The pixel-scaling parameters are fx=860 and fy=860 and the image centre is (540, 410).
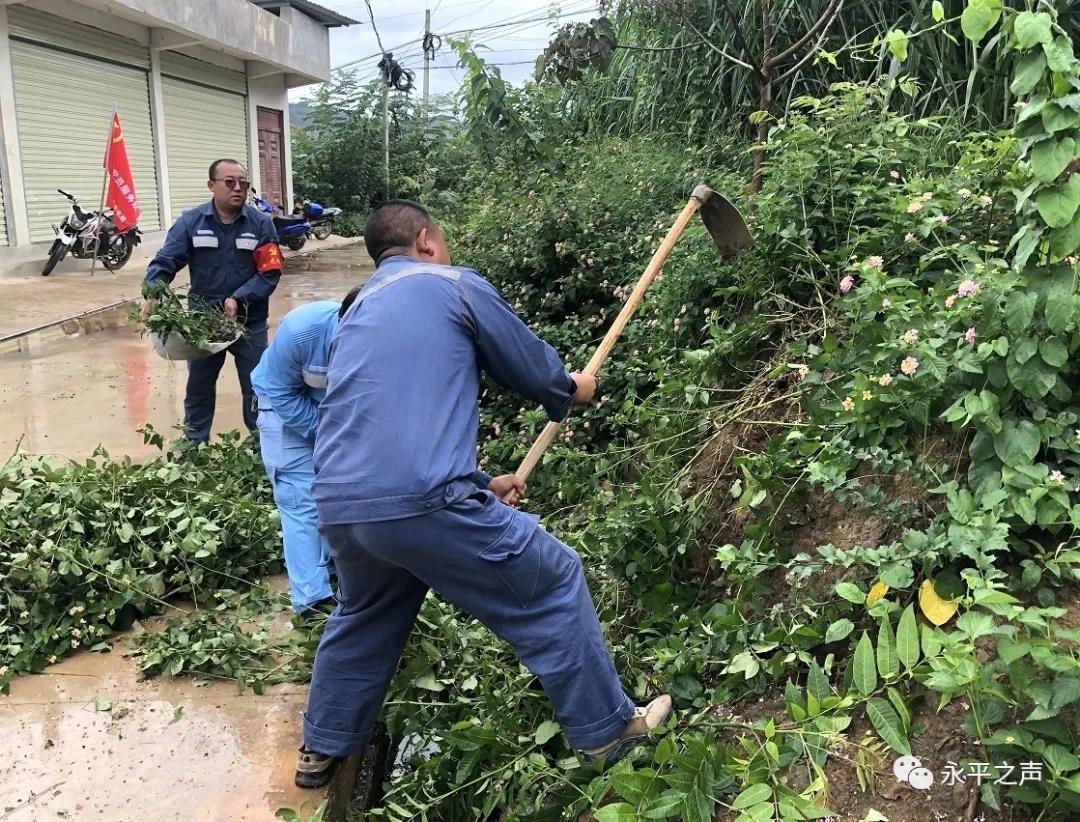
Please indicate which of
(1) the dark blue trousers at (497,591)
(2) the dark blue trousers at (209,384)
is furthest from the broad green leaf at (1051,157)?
(2) the dark blue trousers at (209,384)

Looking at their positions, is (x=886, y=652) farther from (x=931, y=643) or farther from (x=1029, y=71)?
(x=1029, y=71)

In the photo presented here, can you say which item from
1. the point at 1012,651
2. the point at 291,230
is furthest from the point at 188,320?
the point at 291,230

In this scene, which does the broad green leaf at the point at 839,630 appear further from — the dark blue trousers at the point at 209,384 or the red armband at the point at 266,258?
the red armband at the point at 266,258

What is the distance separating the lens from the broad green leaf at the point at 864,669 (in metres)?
1.88

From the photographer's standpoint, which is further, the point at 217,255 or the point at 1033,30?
the point at 217,255

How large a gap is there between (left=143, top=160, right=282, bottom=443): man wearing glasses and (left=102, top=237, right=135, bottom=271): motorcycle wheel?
8.21m

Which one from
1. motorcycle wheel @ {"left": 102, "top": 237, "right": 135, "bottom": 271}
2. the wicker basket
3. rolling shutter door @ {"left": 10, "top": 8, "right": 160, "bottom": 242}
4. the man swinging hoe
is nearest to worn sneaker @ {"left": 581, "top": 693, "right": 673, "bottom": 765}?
the man swinging hoe

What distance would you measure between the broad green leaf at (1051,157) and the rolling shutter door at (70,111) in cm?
1269

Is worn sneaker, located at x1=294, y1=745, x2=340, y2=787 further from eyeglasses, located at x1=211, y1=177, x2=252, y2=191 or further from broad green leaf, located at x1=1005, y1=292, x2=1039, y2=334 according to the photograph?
eyeglasses, located at x1=211, y1=177, x2=252, y2=191

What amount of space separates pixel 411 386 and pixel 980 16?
155 centimetres

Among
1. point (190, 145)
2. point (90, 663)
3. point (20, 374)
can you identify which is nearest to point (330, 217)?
point (190, 145)

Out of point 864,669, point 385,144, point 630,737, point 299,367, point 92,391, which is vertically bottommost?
point 92,391

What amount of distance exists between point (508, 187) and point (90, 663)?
4477 mm

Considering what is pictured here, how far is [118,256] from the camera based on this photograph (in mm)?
12219
